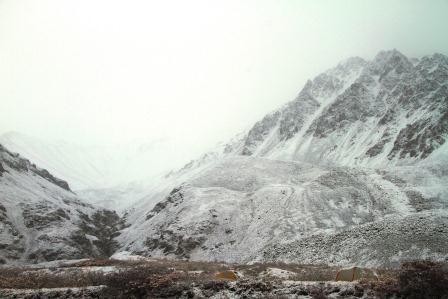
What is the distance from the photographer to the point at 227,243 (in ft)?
222

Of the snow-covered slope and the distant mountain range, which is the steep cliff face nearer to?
the distant mountain range

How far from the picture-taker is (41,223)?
82.8 meters

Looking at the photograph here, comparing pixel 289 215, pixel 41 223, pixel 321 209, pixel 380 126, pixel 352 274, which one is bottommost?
pixel 41 223

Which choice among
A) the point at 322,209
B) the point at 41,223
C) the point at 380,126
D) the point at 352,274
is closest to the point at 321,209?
the point at 322,209

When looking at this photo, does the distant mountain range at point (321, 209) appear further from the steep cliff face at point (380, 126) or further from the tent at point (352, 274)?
the tent at point (352, 274)

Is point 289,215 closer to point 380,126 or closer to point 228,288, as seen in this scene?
point 228,288

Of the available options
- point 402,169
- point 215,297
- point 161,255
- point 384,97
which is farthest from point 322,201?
point 384,97

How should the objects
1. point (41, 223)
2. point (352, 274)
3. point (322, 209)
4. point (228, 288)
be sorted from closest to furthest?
point (228, 288)
point (352, 274)
point (322, 209)
point (41, 223)

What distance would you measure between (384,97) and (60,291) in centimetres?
18805

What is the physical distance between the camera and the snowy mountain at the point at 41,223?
7331 centimetres

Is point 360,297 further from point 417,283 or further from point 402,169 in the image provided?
point 402,169

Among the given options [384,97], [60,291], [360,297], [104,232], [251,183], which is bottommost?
[104,232]

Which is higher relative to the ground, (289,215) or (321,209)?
(321,209)

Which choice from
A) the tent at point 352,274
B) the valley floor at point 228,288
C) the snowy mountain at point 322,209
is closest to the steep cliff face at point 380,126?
the snowy mountain at point 322,209
